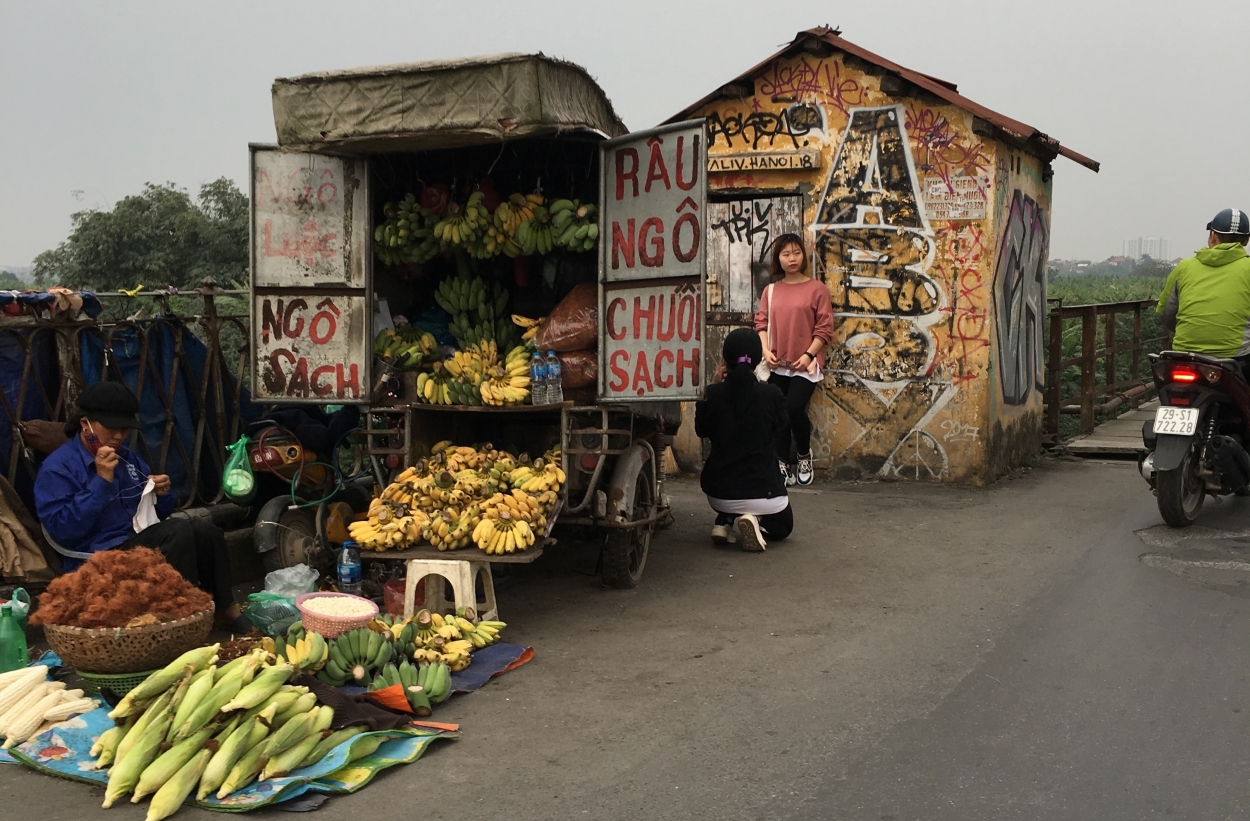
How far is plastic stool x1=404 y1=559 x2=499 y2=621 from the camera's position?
597cm

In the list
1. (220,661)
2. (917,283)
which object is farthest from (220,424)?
(917,283)

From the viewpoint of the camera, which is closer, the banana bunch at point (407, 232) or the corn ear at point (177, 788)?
the corn ear at point (177, 788)

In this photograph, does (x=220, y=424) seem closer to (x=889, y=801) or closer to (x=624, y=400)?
(x=624, y=400)

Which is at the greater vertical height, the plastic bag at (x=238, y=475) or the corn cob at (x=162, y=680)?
the plastic bag at (x=238, y=475)

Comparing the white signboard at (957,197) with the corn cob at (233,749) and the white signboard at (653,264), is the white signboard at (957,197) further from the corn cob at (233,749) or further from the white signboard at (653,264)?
the corn cob at (233,749)

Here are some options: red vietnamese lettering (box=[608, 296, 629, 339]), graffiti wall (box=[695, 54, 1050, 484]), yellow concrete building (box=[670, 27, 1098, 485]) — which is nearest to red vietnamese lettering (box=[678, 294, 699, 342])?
red vietnamese lettering (box=[608, 296, 629, 339])

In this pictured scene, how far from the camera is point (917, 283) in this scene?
33.5 ft

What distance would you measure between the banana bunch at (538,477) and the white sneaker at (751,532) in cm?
167

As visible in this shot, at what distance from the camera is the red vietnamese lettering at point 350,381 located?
23.5ft

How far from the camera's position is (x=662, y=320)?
665 cm

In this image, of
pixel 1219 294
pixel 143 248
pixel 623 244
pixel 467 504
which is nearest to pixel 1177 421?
pixel 1219 294

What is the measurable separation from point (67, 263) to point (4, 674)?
14.0 meters

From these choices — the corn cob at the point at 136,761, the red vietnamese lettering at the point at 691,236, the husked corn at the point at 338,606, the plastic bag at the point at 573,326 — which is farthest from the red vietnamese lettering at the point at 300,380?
the corn cob at the point at 136,761

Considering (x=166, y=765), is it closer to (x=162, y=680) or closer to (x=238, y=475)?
(x=162, y=680)
